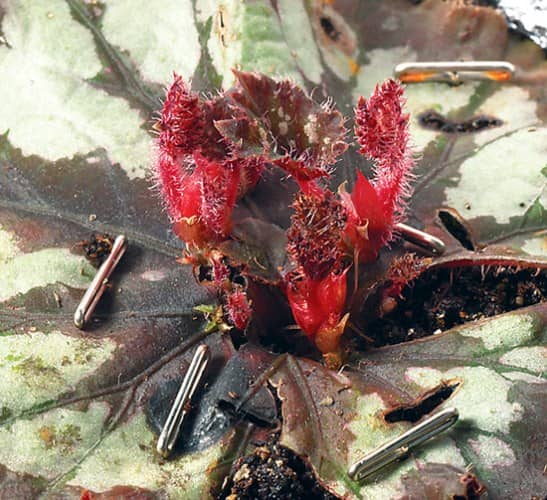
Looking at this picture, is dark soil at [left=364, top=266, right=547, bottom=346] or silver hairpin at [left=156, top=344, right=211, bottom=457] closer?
silver hairpin at [left=156, top=344, right=211, bottom=457]

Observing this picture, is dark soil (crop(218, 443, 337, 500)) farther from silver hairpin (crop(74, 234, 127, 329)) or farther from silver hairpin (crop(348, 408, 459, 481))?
silver hairpin (crop(74, 234, 127, 329))

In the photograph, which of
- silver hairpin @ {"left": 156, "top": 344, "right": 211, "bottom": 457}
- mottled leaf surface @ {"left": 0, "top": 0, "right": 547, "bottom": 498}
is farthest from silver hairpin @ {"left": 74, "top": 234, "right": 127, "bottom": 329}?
silver hairpin @ {"left": 156, "top": 344, "right": 211, "bottom": 457}

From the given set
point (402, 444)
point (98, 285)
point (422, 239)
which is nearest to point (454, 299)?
point (422, 239)

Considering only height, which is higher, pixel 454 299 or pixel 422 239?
pixel 422 239

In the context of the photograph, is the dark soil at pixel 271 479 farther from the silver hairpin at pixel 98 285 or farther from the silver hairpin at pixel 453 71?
the silver hairpin at pixel 453 71

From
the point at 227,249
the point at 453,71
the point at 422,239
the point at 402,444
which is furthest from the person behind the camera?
the point at 453,71

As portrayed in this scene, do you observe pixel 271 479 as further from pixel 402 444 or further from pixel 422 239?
pixel 422 239
